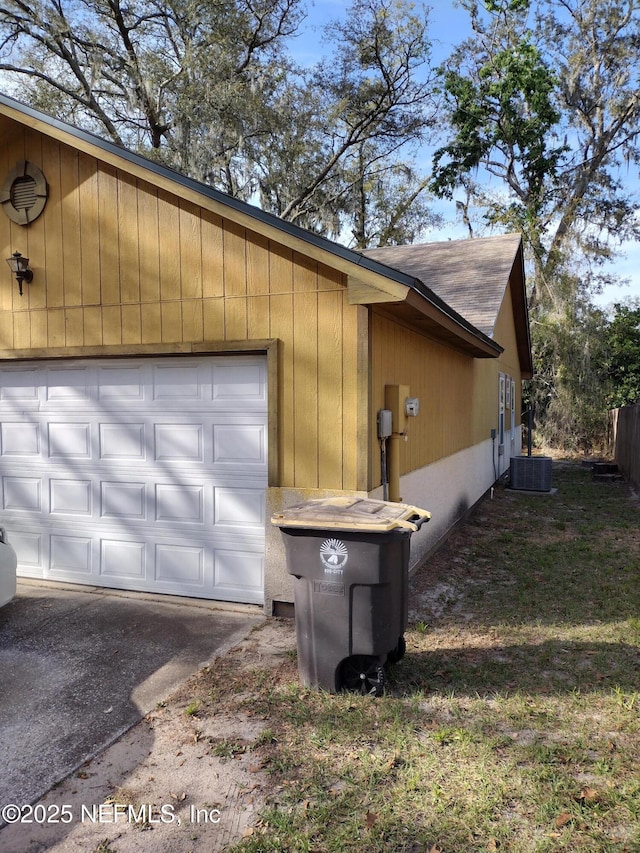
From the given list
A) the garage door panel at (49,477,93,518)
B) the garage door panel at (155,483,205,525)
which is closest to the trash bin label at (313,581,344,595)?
the garage door panel at (155,483,205,525)

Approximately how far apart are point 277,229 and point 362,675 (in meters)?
3.33

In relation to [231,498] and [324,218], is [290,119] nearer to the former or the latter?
[324,218]

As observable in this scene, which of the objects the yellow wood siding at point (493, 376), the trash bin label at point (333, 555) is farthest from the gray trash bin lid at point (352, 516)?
the yellow wood siding at point (493, 376)

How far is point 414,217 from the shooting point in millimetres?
25844

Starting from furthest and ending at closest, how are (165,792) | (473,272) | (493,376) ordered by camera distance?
(493,376) → (473,272) → (165,792)

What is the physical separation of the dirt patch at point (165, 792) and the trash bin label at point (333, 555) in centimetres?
96

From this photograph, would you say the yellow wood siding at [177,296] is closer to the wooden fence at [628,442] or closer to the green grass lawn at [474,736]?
the green grass lawn at [474,736]

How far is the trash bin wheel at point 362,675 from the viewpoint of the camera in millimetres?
3768

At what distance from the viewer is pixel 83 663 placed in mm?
4270

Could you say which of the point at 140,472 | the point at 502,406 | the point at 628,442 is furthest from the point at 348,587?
the point at 628,442

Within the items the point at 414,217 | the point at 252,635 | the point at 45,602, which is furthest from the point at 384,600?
the point at 414,217

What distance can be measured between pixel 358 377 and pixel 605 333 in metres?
17.6

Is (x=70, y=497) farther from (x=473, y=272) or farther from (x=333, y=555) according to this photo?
(x=473, y=272)

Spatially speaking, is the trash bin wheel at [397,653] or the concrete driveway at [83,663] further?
the trash bin wheel at [397,653]
